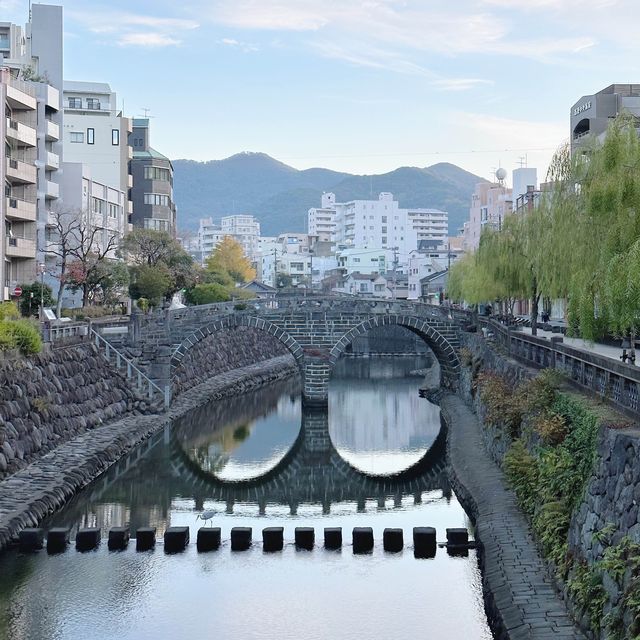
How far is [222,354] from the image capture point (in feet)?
188

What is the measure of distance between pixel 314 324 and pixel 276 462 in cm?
1163

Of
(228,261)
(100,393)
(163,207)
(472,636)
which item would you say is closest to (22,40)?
(163,207)

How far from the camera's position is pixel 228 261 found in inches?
3735

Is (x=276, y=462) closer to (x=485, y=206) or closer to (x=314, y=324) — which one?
(x=314, y=324)

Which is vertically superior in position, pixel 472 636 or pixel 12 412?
pixel 12 412

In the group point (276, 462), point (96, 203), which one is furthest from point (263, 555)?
point (96, 203)

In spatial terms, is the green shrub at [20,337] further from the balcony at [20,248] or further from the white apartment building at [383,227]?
the white apartment building at [383,227]

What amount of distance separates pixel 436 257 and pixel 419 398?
56116 mm

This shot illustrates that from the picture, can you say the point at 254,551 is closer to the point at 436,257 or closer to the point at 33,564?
the point at 33,564

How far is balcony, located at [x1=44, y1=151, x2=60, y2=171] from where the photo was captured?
49547 millimetres

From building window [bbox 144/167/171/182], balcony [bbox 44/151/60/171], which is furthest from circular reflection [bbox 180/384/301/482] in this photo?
building window [bbox 144/167/171/182]

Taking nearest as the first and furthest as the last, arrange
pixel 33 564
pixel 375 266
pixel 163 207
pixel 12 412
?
pixel 33 564 → pixel 12 412 → pixel 163 207 → pixel 375 266

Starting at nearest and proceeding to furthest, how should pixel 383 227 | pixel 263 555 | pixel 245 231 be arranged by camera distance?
1. pixel 263 555
2. pixel 383 227
3. pixel 245 231

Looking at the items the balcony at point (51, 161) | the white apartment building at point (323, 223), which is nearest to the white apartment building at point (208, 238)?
the white apartment building at point (323, 223)
